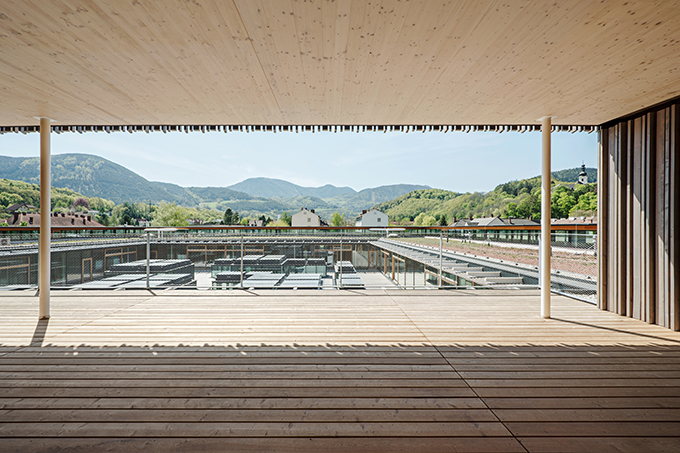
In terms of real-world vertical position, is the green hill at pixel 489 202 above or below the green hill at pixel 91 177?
below

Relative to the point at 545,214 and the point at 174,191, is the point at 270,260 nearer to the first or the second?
the point at 545,214

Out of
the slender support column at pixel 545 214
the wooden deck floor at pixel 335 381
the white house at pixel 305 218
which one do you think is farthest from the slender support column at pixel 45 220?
the white house at pixel 305 218

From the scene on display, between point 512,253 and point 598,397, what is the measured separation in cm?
435

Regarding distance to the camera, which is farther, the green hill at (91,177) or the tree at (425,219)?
the green hill at (91,177)

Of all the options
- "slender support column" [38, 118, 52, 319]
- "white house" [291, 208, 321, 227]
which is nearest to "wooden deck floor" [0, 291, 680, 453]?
"slender support column" [38, 118, 52, 319]

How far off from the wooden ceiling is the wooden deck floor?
2.12m

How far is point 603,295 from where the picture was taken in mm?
3654

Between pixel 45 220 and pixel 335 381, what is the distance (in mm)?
3507

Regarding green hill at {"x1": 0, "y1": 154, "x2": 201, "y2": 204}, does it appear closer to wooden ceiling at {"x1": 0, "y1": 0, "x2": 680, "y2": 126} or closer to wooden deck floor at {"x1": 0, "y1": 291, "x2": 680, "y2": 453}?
wooden ceiling at {"x1": 0, "y1": 0, "x2": 680, "y2": 126}

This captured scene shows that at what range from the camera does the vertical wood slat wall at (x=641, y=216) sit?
2.98 meters

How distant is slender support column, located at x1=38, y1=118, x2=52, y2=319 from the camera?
3.25 metres

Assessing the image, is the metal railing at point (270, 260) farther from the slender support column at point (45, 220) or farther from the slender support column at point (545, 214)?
the slender support column at point (45, 220)

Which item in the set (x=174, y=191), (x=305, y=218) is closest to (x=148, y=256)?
(x=305, y=218)

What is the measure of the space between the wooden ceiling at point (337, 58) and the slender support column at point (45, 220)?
11.0 inches
